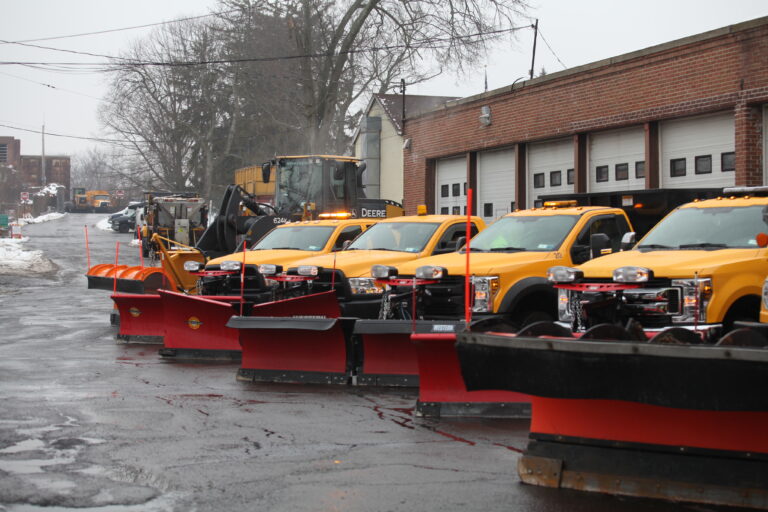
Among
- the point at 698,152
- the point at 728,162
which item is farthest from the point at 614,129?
the point at 728,162

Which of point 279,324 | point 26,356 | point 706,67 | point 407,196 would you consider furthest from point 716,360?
point 407,196

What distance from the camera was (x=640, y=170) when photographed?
20391 mm

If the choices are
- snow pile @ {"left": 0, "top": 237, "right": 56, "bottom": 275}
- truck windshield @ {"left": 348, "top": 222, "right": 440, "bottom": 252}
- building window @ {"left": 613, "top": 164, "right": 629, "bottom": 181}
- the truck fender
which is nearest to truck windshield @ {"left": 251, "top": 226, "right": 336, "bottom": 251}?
truck windshield @ {"left": 348, "top": 222, "right": 440, "bottom": 252}

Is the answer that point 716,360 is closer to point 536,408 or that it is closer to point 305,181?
point 536,408

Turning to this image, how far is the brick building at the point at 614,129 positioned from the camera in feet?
57.2

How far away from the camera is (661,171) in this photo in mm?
19703

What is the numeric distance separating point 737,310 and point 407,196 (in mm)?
21496

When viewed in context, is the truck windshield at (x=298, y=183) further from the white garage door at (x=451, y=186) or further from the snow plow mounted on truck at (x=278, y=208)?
the white garage door at (x=451, y=186)

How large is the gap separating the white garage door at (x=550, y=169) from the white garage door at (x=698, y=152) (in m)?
3.16

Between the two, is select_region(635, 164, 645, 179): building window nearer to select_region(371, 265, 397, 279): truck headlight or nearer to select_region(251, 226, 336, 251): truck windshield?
select_region(251, 226, 336, 251): truck windshield

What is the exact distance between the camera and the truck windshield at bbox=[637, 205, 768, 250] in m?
9.32

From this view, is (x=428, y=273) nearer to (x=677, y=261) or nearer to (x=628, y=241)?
(x=628, y=241)

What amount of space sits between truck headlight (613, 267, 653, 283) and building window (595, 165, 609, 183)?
13.4m

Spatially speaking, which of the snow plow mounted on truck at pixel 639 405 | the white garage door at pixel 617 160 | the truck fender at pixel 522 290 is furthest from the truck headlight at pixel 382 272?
the white garage door at pixel 617 160
